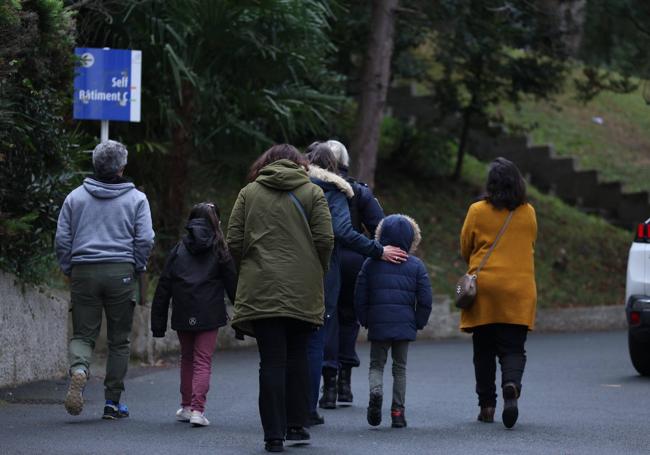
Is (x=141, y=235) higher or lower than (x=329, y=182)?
lower

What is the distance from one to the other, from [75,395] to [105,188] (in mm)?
1339

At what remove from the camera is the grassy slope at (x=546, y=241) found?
20641 millimetres

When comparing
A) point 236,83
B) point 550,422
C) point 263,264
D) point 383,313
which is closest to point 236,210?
point 263,264

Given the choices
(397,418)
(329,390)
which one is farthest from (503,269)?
(329,390)

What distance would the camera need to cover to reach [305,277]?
24.1 feet

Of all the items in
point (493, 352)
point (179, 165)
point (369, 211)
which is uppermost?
point (179, 165)

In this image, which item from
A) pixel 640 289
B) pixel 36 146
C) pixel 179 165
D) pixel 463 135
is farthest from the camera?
pixel 463 135

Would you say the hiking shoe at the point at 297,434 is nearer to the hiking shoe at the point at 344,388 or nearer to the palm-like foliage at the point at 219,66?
the hiking shoe at the point at 344,388

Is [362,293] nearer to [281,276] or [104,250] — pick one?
[281,276]

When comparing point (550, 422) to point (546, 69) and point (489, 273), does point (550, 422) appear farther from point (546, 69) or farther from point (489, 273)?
point (546, 69)

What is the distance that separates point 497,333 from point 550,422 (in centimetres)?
77

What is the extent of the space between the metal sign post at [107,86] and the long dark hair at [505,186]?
429 centimetres

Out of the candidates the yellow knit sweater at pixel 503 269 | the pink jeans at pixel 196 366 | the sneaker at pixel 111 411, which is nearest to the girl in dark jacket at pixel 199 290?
the pink jeans at pixel 196 366

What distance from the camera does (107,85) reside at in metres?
12.0
